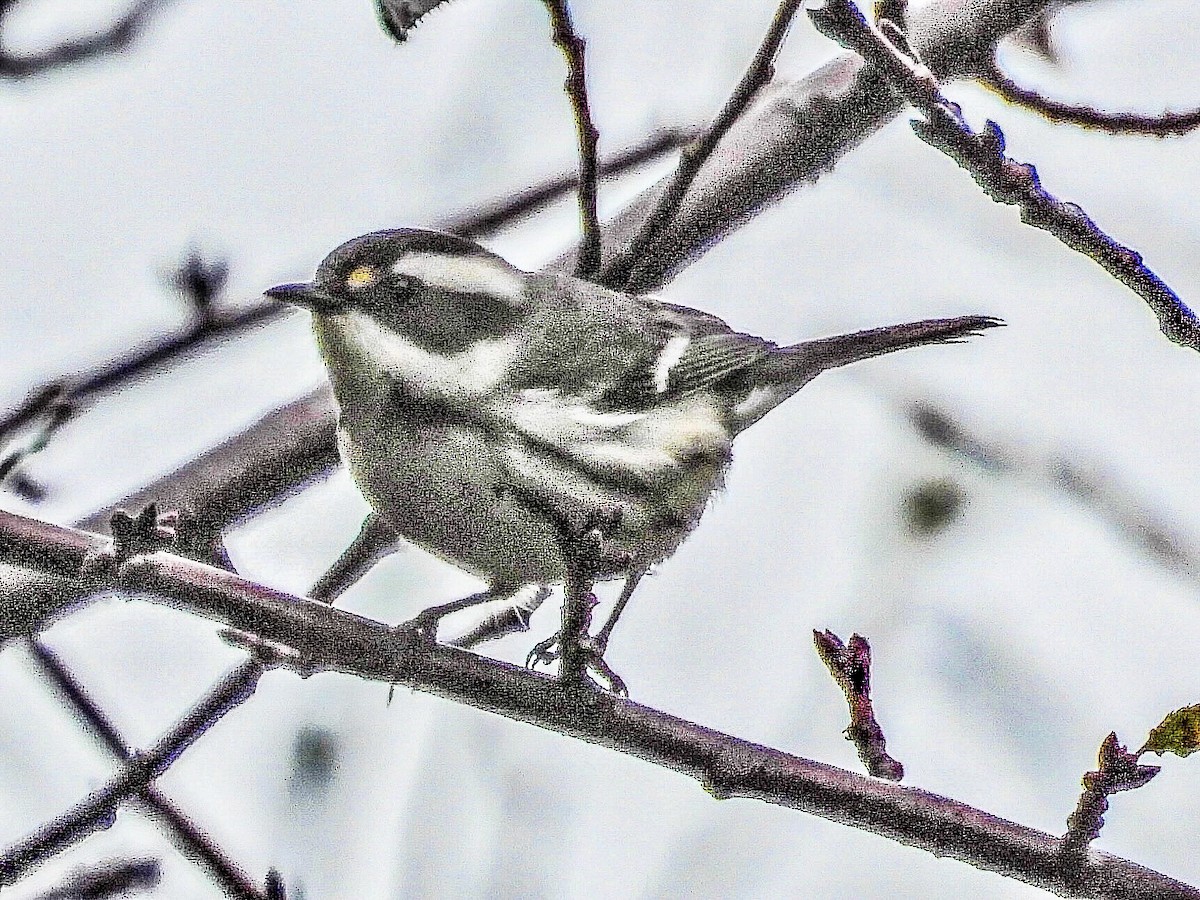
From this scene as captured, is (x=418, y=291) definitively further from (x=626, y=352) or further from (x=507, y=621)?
(x=507, y=621)

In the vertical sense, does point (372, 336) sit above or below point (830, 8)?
above

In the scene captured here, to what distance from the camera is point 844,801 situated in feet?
6.68

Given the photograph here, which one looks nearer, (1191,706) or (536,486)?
(1191,706)

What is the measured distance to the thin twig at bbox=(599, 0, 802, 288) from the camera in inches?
84.3

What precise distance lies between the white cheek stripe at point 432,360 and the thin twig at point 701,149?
345 mm

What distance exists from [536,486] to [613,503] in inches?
6.5

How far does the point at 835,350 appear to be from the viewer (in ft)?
9.07

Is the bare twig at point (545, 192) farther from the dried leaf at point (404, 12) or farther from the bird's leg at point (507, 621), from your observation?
the dried leaf at point (404, 12)

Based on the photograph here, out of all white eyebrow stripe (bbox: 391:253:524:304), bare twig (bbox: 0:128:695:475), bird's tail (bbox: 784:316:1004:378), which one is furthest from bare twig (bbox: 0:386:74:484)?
bird's tail (bbox: 784:316:1004:378)

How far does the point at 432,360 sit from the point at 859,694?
1.05 m

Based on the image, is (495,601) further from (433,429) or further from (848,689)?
(848,689)

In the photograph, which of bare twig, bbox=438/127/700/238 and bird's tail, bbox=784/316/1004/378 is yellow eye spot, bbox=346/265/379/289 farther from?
bird's tail, bbox=784/316/1004/378

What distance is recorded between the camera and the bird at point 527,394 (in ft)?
7.92

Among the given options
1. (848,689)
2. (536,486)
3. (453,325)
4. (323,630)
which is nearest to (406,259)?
(453,325)
